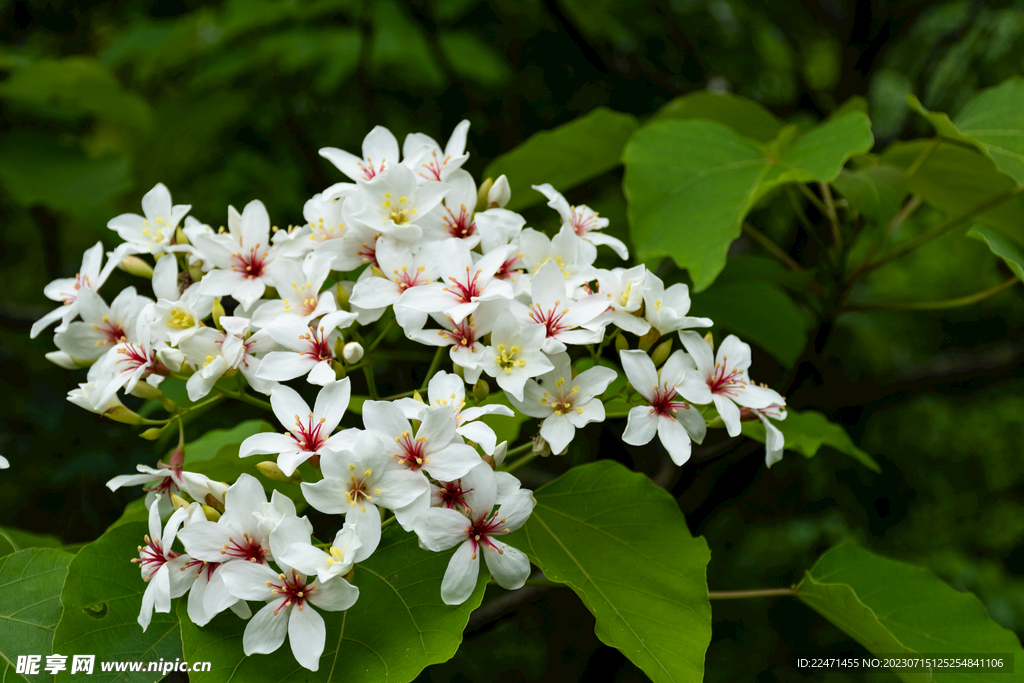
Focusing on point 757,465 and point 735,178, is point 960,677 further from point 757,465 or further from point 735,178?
point 735,178

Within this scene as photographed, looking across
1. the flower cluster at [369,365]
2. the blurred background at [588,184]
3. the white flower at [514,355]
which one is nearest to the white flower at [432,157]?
the flower cluster at [369,365]

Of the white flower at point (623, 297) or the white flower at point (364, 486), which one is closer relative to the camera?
the white flower at point (364, 486)

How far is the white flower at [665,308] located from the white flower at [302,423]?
1.73 ft

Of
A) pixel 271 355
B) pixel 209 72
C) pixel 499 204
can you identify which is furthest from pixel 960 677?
pixel 209 72

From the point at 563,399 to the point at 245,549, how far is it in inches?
21.3

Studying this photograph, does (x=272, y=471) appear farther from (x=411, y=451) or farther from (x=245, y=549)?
(x=411, y=451)

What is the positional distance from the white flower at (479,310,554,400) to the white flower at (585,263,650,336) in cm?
14

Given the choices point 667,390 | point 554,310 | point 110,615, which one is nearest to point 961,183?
point 667,390

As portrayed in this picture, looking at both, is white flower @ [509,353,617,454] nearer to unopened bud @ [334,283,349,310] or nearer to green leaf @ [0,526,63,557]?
unopened bud @ [334,283,349,310]

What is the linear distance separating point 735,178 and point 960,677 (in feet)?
3.79

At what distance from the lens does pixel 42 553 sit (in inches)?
51.8

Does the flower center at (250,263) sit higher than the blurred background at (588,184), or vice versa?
the flower center at (250,263)

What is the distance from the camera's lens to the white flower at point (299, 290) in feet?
4.20

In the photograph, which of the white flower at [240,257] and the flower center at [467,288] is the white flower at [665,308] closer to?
the flower center at [467,288]
